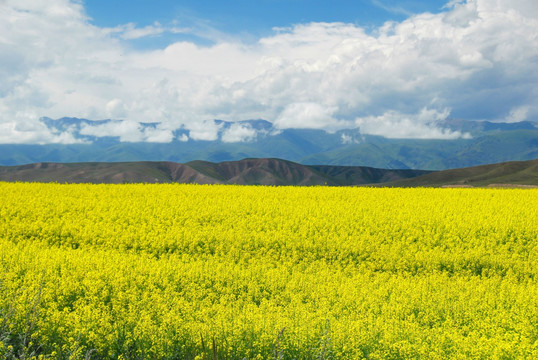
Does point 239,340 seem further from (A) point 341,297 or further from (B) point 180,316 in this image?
(A) point 341,297

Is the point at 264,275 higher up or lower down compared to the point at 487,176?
lower down

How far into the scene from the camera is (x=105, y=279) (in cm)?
938

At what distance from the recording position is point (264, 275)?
10.5 m

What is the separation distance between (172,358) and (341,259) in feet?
26.4

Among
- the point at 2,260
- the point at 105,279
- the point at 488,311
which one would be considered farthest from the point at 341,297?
the point at 2,260

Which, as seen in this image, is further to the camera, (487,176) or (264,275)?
(487,176)

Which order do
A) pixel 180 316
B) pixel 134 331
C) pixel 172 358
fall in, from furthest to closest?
1. pixel 180 316
2. pixel 134 331
3. pixel 172 358

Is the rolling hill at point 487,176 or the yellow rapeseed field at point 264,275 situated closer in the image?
the yellow rapeseed field at point 264,275

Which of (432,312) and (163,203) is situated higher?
(163,203)

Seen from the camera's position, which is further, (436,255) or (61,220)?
(61,220)

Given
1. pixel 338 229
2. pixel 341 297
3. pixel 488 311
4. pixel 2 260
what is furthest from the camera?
pixel 338 229

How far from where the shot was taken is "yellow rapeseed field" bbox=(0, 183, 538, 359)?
21.5ft

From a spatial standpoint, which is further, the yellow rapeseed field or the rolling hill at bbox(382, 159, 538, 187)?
the rolling hill at bbox(382, 159, 538, 187)

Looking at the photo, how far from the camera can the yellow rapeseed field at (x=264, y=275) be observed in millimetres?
6566
